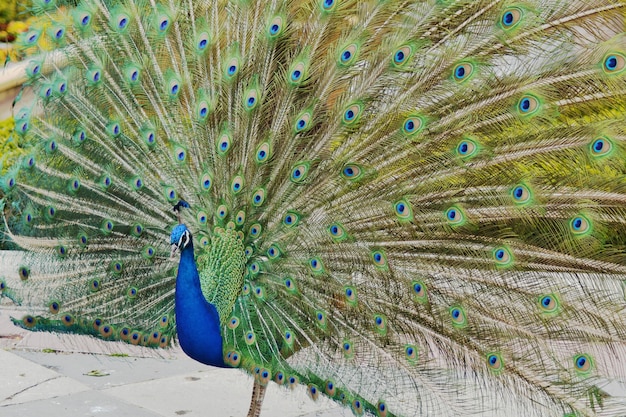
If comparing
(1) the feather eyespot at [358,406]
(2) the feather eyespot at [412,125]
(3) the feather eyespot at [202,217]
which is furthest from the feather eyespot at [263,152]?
(1) the feather eyespot at [358,406]

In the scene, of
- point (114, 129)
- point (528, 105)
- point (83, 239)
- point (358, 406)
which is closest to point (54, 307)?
point (83, 239)

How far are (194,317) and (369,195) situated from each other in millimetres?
834

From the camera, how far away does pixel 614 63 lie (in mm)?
2586

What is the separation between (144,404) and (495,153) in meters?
2.29

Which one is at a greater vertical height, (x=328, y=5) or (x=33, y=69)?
(x=328, y=5)

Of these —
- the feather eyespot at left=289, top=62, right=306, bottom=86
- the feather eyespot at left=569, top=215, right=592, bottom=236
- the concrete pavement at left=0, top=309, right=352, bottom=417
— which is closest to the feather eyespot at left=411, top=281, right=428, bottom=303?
the feather eyespot at left=569, top=215, right=592, bottom=236

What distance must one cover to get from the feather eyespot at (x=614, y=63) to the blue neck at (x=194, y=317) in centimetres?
162

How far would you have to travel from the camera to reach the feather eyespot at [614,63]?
8.44 feet

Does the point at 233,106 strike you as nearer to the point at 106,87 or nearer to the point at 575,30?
the point at 106,87

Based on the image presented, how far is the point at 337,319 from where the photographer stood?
3.00 m

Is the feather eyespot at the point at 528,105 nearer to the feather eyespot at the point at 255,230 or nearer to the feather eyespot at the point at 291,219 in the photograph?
the feather eyespot at the point at 291,219

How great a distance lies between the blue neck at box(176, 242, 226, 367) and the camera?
3.04 metres

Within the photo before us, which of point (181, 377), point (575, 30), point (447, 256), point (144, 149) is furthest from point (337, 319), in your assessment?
point (181, 377)

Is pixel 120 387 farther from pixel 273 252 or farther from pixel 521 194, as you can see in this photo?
pixel 521 194
